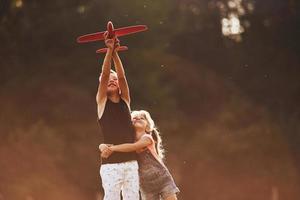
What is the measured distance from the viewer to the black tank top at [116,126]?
5621 millimetres

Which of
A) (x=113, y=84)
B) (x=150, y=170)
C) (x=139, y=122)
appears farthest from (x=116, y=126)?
(x=150, y=170)

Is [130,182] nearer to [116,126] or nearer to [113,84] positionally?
[116,126]

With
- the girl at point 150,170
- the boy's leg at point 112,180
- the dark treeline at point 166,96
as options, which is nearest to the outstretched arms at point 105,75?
the boy's leg at point 112,180

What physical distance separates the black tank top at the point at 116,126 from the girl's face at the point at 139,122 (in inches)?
27.1

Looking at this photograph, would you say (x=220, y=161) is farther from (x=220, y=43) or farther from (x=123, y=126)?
(x=123, y=126)

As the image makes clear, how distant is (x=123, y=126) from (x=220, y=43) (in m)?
13.8

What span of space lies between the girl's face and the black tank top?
0.69m

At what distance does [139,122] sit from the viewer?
6.43 metres

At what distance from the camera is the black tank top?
5.62 m

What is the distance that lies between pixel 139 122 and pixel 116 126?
0.80 meters

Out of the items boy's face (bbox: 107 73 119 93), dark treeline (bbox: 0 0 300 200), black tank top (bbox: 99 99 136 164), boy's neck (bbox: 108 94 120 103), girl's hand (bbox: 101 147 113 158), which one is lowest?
dark treeline (bbox: 0 0 300 200)

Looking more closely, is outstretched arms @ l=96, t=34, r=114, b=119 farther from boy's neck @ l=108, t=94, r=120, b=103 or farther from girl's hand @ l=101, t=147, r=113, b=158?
girl's hand @ l=101, t=147, r=113, b=158

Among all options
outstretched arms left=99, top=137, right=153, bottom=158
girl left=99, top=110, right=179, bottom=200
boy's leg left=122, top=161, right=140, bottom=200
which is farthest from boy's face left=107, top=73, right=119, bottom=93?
Answer: girl left=99, top=110, right=179, bottom=200

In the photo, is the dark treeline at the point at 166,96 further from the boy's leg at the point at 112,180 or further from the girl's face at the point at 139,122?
the boy's leg at the point at 112,180
